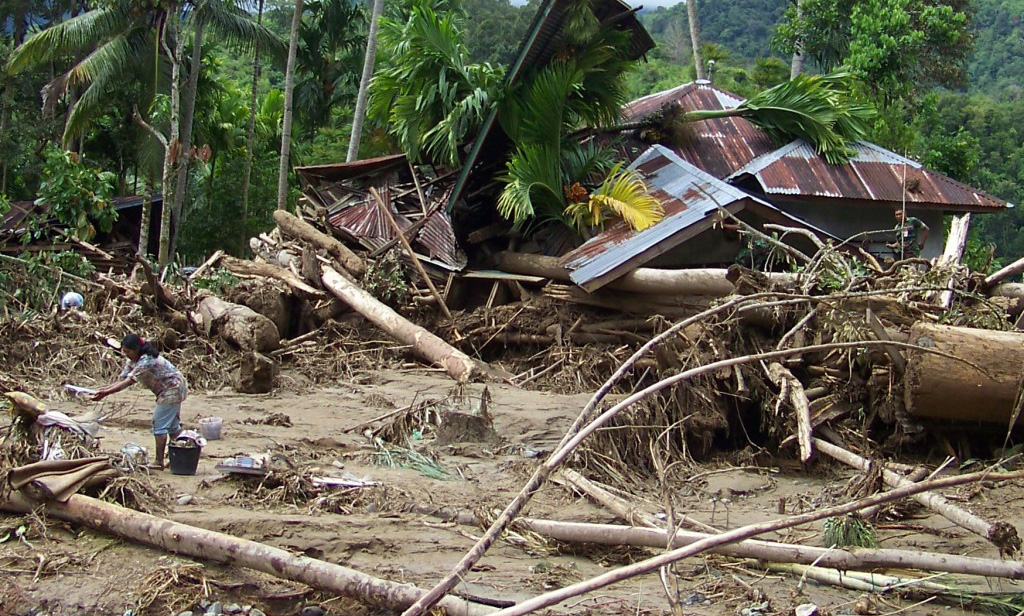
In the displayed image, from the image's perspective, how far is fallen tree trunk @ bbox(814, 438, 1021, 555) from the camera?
5422 mm

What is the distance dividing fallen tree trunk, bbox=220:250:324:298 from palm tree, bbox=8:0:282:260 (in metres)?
5.56

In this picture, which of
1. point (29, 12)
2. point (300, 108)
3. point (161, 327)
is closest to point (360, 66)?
point (300, 108)

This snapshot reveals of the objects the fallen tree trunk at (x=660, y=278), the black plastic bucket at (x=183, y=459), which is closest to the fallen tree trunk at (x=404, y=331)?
the fallen tree trunk at (x=660, y=278)

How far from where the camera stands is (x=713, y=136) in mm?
15648

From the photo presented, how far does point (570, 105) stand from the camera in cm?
1343

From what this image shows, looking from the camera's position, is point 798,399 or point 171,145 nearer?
point 798,399

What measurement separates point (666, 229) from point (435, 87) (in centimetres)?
466

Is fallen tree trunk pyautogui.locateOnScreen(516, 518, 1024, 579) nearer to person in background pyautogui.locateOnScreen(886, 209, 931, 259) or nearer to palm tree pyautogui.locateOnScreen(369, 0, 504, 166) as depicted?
person in background pyautogui.locateOnScreen(886, 209, 931, 259)

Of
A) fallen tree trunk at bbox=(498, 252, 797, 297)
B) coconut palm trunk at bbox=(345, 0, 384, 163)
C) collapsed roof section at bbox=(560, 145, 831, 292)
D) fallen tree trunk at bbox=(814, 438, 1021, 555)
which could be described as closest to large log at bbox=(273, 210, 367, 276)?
fallen tree trunk at bbox=(498, 252, 797, 297)

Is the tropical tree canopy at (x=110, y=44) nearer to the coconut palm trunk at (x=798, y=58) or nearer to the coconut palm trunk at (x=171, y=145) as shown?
the coconut palm trunk at (x=171, y=145)

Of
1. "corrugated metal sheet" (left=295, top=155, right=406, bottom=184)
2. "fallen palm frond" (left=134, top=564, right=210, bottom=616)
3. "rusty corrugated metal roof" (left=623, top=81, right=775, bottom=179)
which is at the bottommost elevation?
"fallen palm frond" (left=134, top=564, right=210, bottom=616)

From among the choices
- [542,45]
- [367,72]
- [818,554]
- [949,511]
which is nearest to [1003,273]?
[949,511]

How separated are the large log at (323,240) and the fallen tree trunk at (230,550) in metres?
7.68

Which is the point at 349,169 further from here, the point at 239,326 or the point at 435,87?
the point at 239,326
